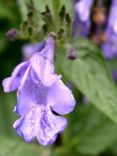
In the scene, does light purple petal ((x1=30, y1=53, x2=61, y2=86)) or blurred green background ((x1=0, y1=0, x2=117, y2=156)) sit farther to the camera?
blurred green background ((x1=0, y1=0, x2=117, y2=156))

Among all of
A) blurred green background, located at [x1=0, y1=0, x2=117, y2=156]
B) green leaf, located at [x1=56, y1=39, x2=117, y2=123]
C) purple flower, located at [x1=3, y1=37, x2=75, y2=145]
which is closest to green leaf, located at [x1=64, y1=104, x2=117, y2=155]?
blurred green background, located at [x1=0, y1=0, x2=117, y2=156]

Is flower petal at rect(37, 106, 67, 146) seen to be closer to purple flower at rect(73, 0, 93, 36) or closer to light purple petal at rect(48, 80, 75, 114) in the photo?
light purple petal at rect(48, 80, 75, 114)

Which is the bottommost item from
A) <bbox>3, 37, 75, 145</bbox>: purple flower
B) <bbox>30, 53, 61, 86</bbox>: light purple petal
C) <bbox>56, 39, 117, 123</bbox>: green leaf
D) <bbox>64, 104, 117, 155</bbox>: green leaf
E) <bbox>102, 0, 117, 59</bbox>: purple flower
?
<bbox>64, 104, 117, 155</bbox>: green leaf

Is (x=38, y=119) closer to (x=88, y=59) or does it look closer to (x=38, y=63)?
(x=38, y=63)

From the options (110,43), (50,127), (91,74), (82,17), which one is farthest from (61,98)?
(110,43)

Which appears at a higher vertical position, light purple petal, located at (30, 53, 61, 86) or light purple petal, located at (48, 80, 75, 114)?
light purple petal, located at (30, 53, 61, 86)

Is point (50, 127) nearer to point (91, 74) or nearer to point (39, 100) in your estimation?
point (39, 100)

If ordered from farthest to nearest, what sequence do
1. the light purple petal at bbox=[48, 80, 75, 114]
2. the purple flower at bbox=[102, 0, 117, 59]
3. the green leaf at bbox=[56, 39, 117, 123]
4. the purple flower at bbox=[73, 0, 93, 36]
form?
the purple flower at bbox=[102, 0, 117, 59]
the purple flower at bbox=[73, 0, 93, 36]
the green leaf at bbox=[56, 39, 117, 123]
the light purple petal at bbox=[48, 80, 75, 114]
